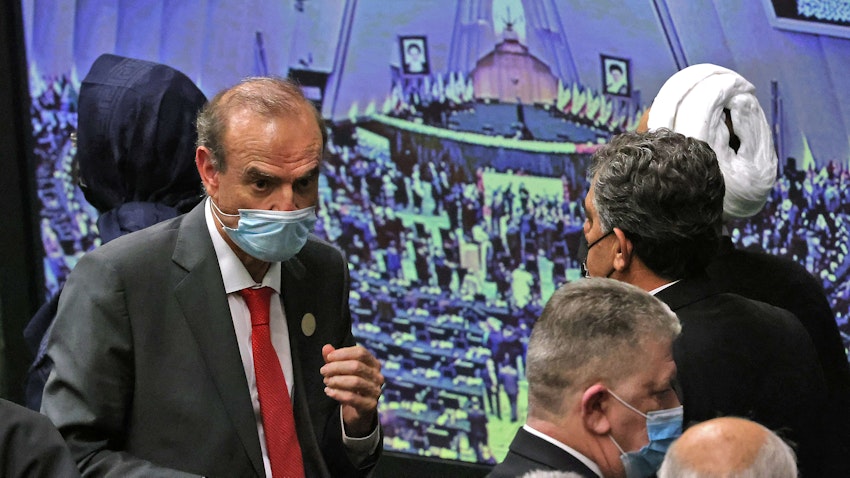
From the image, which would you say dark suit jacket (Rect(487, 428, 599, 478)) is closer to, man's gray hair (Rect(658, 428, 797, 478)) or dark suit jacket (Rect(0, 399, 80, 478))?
man's gray hair (Rect(658, 428, 797, 478))

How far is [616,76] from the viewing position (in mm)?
4453

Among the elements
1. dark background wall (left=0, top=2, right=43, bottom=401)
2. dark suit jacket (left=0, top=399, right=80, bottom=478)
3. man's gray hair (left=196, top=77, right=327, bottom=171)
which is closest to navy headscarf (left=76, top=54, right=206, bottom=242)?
man's gray hair (left=196, top=77, right=327, bottom=171)

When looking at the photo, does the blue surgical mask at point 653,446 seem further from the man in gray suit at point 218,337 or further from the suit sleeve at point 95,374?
the suit sleeve at point 95,374

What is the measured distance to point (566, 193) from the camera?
15.1 ft

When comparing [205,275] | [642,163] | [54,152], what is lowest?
[54,152]

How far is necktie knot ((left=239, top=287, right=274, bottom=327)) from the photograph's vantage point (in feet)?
9.18

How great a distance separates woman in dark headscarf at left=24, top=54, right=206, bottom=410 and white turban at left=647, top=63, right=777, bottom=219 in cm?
127

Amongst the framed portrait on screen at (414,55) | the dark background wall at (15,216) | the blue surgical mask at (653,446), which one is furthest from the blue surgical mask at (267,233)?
the dark background wall at (15,216)

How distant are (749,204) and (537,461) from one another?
48.3 inches

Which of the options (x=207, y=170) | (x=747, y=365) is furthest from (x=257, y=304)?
(x=747, y=365)

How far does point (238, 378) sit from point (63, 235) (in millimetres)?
3028

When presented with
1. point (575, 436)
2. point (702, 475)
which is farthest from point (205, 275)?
point (702, 475)

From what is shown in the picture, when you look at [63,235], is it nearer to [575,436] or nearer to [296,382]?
[296,382]

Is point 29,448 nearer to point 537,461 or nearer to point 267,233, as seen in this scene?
point 267,233
